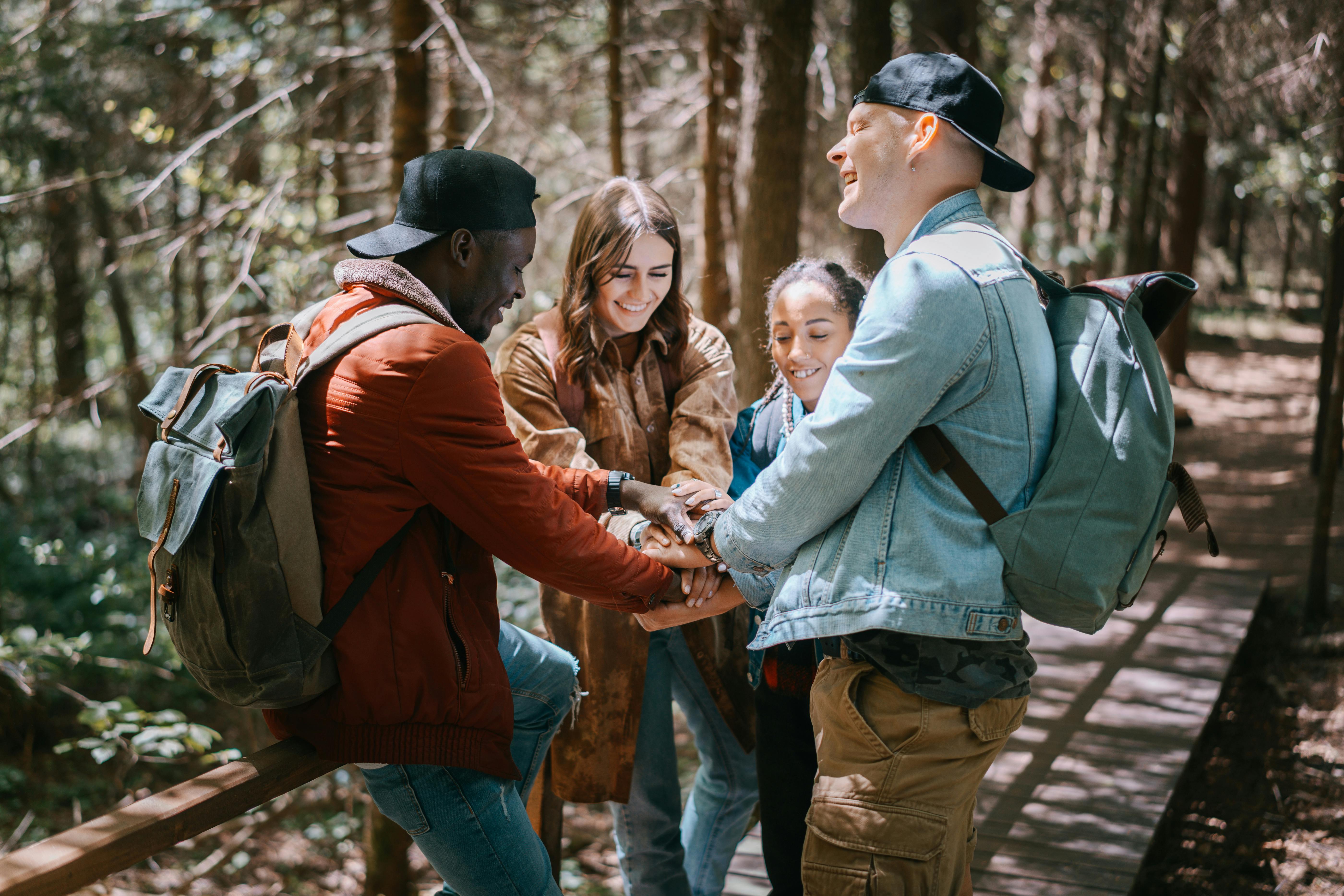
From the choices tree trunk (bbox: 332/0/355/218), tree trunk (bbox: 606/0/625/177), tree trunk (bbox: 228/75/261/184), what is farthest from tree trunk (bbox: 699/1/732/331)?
tree trunk (bbox: 228/75/261/184)

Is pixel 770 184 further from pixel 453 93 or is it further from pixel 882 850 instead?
pixel 882 850

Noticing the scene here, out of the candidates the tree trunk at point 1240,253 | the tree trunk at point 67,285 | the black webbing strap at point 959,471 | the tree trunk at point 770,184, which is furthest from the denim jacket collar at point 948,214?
the tree trunk at point 1240,253

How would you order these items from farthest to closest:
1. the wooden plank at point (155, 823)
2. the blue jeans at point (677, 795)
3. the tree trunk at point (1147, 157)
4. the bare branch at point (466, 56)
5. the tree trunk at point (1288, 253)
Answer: the tree trunk at point (1288, 253) < the tree trunk at point (1147, 157) < the bare branch at point (466, 56) < the blue jeans at point (677, 795) < the wooden plank at point (155, 823)

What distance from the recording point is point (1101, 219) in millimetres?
14086

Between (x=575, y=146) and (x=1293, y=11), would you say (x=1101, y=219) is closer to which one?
(x=1293, y=11)

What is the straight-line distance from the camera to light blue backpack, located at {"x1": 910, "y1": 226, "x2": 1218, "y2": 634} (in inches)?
67.7

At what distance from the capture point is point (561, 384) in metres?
2.77

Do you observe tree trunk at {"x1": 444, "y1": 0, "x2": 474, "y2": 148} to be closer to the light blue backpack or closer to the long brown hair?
the long brown hair

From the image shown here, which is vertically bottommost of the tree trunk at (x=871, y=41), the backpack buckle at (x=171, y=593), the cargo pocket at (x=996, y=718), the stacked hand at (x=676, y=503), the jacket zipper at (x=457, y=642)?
the cargo pocket at (x=996, y=718)

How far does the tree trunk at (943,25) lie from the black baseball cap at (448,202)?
15.4 ft

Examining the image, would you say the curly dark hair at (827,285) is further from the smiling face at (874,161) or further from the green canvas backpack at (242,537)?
the green canvas backpack at (242,537)

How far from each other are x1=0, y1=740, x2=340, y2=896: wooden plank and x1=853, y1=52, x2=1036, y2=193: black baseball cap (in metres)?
1.73

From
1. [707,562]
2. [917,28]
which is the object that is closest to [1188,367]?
[917,28]

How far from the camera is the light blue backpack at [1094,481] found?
1.72 meters
